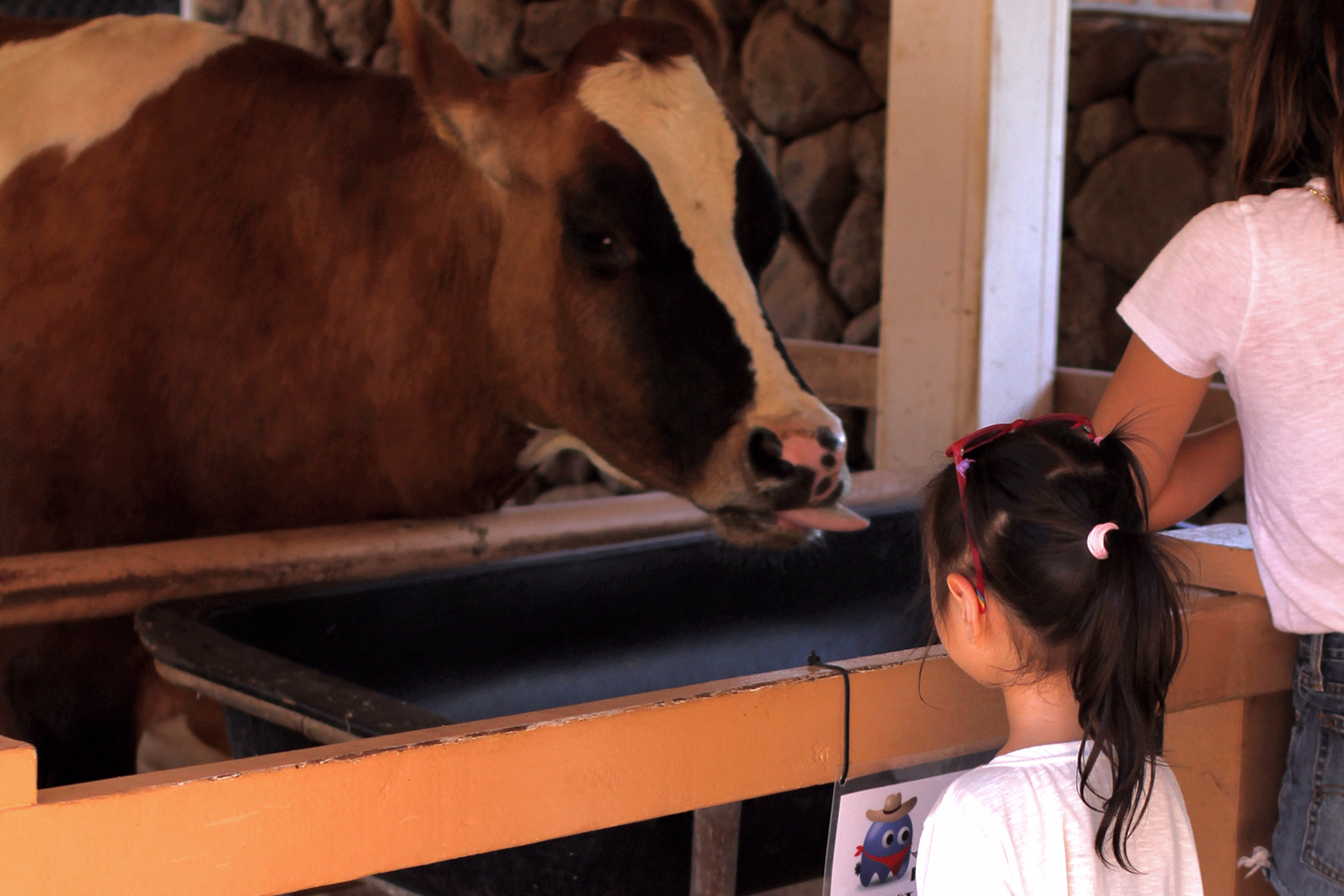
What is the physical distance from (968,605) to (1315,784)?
0.31 m

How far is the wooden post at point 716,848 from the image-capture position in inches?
33.8

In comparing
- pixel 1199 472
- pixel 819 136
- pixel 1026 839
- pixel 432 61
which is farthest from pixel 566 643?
pixel 819 136

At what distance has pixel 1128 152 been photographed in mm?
2988

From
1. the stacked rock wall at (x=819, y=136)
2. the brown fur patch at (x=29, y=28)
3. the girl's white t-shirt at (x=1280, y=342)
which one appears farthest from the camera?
the stacked rock wall at (x=819, y=136)

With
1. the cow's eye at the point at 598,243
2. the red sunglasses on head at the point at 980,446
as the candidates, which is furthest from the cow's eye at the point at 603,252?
the red sunglasses on head at the point at 980,446

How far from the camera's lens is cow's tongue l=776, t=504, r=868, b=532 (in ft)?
4.13

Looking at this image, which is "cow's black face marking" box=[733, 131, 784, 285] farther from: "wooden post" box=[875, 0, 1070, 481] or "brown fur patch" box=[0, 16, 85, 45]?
"brown fur patch" box=[0, 16, 85, 45]

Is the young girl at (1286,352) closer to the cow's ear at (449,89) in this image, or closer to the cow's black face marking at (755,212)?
the cow's black face marking at (755,212)

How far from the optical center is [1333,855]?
2.71 ft

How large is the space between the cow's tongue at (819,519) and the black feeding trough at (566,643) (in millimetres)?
59

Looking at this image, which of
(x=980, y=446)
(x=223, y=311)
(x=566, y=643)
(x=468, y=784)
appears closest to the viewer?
(x=468, y=784)

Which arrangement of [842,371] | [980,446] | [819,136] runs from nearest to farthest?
[980,446] < [842,371] < [819,136]

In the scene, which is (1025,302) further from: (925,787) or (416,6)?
(925,787)

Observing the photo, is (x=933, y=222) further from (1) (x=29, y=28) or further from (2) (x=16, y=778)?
(2) (x=16, y=778)
